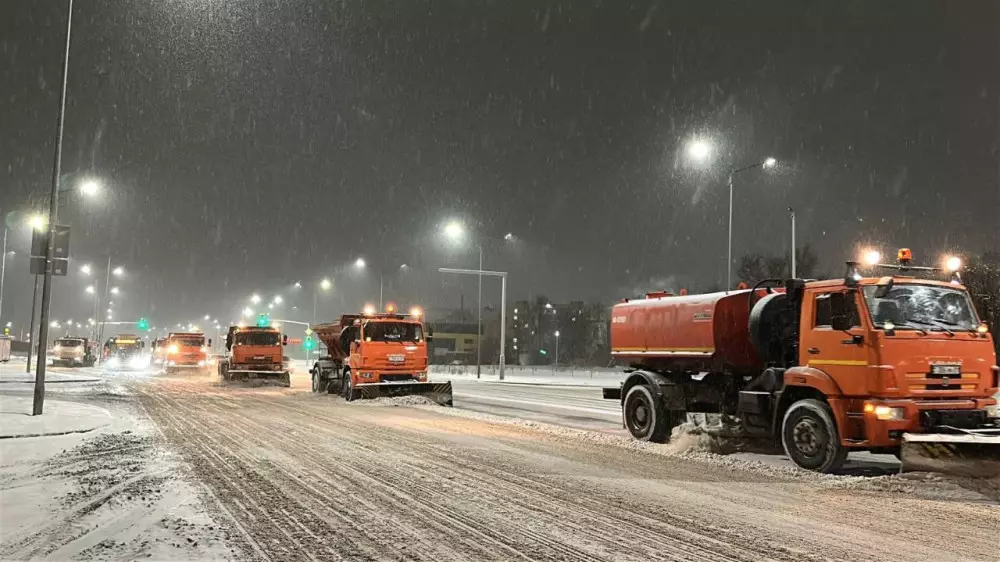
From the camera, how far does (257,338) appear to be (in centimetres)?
3025

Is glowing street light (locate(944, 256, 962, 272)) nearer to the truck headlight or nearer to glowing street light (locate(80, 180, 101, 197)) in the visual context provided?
the truck headlight

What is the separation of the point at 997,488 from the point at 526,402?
1603 centimetres

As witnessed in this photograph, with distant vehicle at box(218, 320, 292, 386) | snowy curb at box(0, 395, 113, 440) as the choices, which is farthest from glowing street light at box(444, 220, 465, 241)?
snowy curb at box(0, 395, 113, 440)

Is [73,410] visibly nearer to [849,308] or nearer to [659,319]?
[659,319]

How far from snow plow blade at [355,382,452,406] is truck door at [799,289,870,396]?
12.1 metres

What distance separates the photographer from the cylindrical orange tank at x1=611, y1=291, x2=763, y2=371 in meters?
11.5

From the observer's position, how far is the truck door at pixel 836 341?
9.13 m

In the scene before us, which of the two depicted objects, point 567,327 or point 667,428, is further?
point 567,327

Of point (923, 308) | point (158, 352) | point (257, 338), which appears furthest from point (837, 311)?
point (158, 352)

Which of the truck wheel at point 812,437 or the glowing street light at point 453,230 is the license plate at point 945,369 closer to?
the truck wheel at point 812,437

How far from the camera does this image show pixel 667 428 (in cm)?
1240

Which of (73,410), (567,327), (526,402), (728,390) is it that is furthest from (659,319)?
(567,327)

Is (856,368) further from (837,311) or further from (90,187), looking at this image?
(90,187)

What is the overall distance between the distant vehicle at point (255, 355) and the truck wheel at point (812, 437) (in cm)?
2323
